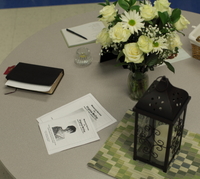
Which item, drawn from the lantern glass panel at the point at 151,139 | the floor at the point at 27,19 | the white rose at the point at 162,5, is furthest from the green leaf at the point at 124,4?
the floor at the point at 27,19

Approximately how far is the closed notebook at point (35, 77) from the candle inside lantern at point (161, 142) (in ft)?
2.09

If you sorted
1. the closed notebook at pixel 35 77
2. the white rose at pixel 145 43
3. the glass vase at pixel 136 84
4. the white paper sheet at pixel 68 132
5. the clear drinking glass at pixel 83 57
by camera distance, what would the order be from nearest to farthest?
the white rose at pixel 145 43, the white paper sheet at pixel 68 132, the glass vase at pixel 136 84, the closed notebook at pixel 35 77, the clear drinking glass at pixel 83 57

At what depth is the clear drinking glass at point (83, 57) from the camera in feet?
5.69

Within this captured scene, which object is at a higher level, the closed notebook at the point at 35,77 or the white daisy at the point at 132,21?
the white daisy at the point at 132,21

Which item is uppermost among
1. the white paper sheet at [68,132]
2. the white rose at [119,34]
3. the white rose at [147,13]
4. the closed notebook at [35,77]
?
the white rose at [147,13]

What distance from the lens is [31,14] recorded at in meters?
3.67

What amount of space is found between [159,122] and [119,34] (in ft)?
1.22

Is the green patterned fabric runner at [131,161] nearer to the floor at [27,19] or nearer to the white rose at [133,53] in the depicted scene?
the white rose at [133,53]

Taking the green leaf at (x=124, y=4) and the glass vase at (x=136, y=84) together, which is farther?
the glass vase at (x=136, y=84)

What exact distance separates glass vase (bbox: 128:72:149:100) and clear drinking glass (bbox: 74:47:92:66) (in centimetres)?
35

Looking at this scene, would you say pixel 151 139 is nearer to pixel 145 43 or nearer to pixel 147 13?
pixel 145 43

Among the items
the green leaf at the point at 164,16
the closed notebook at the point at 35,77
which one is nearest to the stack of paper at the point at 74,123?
the closed notebook at the point at 35,77

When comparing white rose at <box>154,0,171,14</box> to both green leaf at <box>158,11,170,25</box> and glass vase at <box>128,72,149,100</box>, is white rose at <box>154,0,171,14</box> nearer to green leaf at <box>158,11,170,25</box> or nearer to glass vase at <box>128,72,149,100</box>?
green leaf at <box>158,11,170,25</box>

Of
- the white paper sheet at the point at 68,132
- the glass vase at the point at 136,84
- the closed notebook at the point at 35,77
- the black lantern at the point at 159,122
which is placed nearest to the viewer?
the black lantern at the point at 159,122
